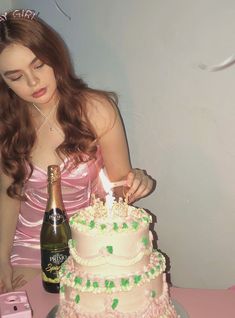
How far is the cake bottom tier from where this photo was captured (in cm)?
95

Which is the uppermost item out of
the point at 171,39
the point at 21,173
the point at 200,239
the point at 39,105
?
the point at 171,39

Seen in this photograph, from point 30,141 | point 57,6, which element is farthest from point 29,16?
point 30,141

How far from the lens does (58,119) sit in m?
1.54

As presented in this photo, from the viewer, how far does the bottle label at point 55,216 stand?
1.34 m

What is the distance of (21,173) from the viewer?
1.54m

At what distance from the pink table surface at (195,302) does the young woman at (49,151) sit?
11.7 inches

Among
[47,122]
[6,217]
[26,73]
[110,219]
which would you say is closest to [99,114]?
[47,122]

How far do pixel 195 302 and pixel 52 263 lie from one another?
40 cm

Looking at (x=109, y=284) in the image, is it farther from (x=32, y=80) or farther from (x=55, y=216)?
(x=32, y=80)

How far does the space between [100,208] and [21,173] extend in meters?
0.58

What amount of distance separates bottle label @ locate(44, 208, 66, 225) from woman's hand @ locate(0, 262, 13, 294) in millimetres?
265

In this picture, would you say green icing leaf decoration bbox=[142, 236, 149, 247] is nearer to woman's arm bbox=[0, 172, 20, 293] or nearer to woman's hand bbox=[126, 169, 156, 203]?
woman's hand bbox=[126, 169, 156, 203]

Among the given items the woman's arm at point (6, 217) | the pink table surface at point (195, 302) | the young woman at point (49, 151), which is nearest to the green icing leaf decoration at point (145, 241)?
the pink table surface at point (195, 302)

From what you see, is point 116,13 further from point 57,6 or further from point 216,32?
point 216,32
